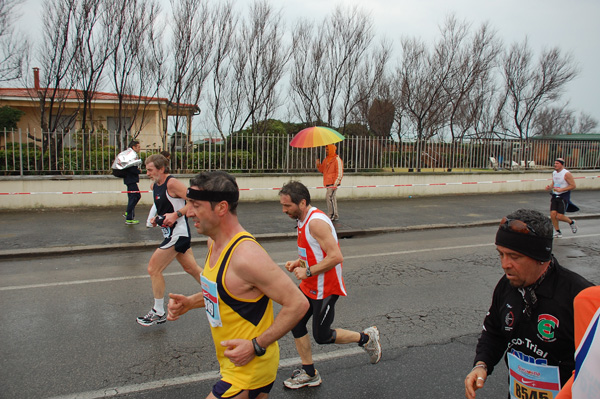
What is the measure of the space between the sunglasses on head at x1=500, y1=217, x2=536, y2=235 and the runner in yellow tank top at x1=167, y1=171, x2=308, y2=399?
1.08 m

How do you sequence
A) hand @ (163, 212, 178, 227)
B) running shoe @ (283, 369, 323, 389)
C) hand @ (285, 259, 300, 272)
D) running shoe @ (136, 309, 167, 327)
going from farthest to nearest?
1. hand @ (163, 212, 178, 227)
2. running shoe @ (136, 309, 167, 327)
3. hand @ (285, 259, 300, 272)
4. running shoe @ (283, 369, 323, 389)

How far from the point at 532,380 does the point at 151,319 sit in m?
3.85

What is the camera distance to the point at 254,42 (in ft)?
52.9

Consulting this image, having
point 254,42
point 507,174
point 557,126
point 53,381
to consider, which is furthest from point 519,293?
point 557,126

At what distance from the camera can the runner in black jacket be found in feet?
6.54

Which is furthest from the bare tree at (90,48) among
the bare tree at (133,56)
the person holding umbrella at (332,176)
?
the person holding umbrella at (332,176)

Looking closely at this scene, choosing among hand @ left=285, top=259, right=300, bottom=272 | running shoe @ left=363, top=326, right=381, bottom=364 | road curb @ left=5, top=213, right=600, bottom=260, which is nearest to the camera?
hand @ left=285, top=259, right=300, bottom=272

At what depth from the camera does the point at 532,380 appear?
2104mm

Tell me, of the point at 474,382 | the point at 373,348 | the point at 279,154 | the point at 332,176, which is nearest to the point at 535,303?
the point at 474,382

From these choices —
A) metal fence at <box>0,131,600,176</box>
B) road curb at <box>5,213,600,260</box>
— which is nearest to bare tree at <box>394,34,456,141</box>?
metal fence at <box>0,131,600,176</box>

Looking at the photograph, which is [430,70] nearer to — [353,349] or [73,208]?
[73,208]

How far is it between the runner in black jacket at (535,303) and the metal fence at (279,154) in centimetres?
1281

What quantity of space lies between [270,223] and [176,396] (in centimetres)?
763

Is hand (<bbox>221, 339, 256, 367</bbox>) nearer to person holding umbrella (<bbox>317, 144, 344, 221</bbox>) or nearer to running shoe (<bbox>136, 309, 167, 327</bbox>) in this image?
running shoe (<bbox>136, 309, 167, 327</bbox>)
